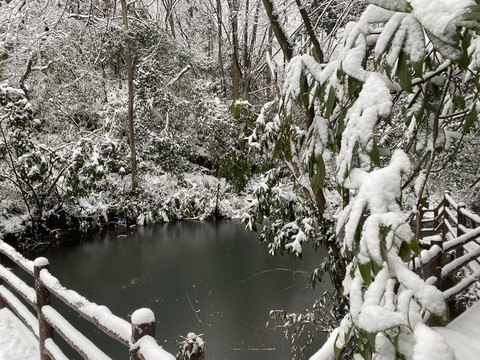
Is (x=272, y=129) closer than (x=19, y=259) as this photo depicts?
Yes

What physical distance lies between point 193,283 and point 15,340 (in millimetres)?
4754

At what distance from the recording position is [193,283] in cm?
794

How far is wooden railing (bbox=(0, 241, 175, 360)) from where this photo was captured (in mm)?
1648

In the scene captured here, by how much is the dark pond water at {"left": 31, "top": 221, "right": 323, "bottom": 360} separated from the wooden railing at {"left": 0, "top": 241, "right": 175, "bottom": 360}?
9.09ft

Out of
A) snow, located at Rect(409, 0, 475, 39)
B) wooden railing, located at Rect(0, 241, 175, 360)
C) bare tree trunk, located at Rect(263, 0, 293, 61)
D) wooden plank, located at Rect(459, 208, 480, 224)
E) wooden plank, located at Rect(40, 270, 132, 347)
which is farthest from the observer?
wooden plank, located at Rect(459, 208, 480, 224)

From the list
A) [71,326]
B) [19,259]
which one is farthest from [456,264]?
[19,259]

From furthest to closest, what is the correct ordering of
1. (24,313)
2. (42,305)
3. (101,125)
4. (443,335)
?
(101,125) → (24,313) → (42,305) → (443,335)

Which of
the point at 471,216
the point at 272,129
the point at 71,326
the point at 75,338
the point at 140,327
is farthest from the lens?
the point at 471,216

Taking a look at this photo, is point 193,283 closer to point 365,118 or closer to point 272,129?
point 272,129

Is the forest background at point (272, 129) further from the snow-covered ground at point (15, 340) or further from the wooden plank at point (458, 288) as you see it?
the snow-covered ground at point (15, 340)

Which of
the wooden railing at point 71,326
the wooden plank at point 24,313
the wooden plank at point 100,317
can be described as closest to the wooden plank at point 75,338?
the wooden railing at point 71,326

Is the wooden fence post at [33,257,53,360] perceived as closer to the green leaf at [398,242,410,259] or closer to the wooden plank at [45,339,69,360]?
the wooden plank at [45,339,69,360]

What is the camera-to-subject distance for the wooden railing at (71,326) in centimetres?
165

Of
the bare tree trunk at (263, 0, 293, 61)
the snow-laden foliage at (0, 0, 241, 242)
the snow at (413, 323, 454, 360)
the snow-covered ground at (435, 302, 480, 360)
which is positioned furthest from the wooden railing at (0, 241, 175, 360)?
the snow-laden foliage at (0, 0, 241, 242)
